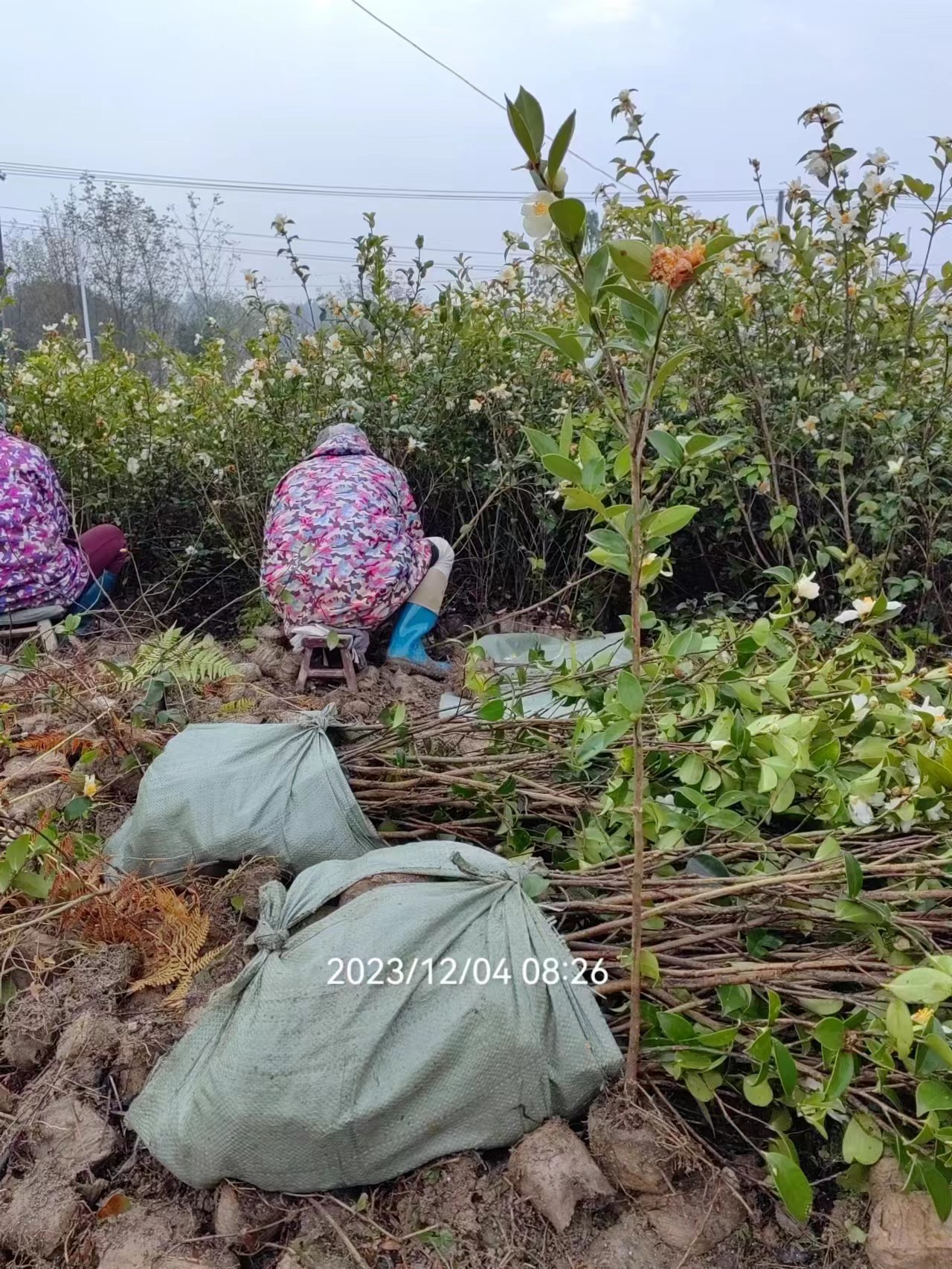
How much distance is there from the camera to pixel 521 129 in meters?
0.85

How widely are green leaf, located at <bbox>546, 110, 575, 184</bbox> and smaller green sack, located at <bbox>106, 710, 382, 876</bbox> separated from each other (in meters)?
1.31

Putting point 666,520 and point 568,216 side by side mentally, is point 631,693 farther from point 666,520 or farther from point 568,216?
point 568,216

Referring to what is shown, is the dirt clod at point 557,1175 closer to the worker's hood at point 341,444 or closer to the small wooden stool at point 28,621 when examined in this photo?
the worker's hood at point 341,444

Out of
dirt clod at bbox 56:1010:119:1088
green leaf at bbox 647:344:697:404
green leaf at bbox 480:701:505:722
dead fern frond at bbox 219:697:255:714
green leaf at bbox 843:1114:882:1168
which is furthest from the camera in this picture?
dead fern frond at bbox 219:697:255:714

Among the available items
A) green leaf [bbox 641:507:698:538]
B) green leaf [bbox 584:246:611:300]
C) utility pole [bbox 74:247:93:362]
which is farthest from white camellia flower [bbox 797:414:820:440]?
utility pole [bbox 74:247:93:362]

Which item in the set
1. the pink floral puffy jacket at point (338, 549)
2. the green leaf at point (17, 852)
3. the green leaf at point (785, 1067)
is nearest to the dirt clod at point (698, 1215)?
the green leaf at point (785, 1067)

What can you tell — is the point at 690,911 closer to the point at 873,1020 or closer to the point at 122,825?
the point at 873,1020

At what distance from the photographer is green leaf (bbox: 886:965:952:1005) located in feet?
3.45

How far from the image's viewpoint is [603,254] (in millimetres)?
908

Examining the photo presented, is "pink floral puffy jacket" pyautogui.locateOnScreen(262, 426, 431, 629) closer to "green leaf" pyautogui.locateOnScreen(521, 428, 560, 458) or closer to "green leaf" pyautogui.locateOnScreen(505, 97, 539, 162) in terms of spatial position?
"green leaf" pyautogui.locateOnScreen(521, 428, 560, 458)

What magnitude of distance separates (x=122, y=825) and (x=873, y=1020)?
5.18 ft

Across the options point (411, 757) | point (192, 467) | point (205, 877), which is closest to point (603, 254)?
point (411, 757)

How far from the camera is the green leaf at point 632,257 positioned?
877 millimetres

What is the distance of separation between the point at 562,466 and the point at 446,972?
79 cm
